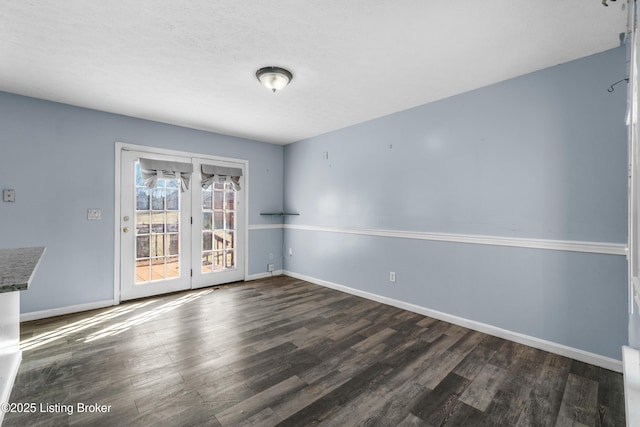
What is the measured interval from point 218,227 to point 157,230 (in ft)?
2.98

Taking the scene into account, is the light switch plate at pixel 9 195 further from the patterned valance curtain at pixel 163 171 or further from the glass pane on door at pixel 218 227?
the glass pane on door at pixel 218 227

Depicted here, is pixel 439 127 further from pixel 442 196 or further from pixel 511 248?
pixel 511 248

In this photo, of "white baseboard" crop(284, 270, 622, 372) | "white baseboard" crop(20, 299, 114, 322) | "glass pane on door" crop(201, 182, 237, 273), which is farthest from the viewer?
"glass pane on door" crop(201, 182, 237, 273)

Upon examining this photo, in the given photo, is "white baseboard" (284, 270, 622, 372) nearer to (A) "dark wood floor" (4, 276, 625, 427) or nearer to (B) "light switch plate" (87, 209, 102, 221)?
(A) "dark wood floor" (4, 276, 625, 427)

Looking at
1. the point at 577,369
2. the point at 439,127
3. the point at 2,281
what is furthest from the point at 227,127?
the point at 577,369

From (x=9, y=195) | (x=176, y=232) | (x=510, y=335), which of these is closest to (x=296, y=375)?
(x=510, y=335)

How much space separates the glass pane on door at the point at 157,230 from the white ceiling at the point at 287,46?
1.25 meters

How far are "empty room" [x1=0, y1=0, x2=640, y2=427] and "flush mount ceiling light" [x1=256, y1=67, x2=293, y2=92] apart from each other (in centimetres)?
2

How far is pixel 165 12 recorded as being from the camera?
6.19 feet

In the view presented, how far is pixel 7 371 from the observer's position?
6.18ft

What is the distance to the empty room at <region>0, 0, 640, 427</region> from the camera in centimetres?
188

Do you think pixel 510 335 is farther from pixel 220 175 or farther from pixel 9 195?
pixel 9 195

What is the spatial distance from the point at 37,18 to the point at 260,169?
3485mm

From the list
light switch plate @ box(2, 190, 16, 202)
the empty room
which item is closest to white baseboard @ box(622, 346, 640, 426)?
the empty room
